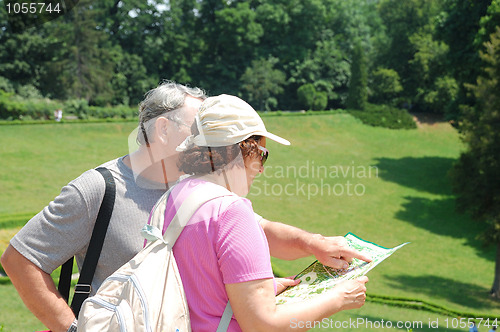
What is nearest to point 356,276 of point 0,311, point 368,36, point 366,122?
point 0,311

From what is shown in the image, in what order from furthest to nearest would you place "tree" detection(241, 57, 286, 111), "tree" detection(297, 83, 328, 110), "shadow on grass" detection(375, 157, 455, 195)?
"tree" detection(297, 83, 328, 110) → "tree" detection(241, 57, 286, 111) → "shadow on grass" detection(375, 157, 455, 195)

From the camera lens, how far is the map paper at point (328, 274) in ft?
5.55

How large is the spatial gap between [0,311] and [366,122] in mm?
30016

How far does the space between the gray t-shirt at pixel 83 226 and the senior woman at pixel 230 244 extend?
0.43 m

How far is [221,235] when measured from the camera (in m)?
1.50

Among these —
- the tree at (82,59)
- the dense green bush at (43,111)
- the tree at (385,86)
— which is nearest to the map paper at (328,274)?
the dense green bush at (43,111)

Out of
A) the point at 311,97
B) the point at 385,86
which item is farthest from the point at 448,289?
the point at 311,97

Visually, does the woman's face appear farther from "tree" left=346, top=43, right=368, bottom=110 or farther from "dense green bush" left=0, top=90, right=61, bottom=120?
"tree" left=346, top=43, right=368, bottom=110

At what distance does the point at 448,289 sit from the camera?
43.5 ft

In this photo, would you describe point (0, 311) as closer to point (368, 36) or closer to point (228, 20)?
point (228, 20)

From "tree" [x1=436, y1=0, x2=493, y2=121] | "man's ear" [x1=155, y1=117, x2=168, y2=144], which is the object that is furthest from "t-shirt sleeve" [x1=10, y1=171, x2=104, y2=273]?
"tree" [x1=436, y1=0, x2=493, y2=121]

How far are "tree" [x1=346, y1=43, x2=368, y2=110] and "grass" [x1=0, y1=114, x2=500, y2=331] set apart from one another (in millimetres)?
7850

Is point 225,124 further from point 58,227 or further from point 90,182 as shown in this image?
point 58,227

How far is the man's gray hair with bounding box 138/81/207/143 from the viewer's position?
212cm
